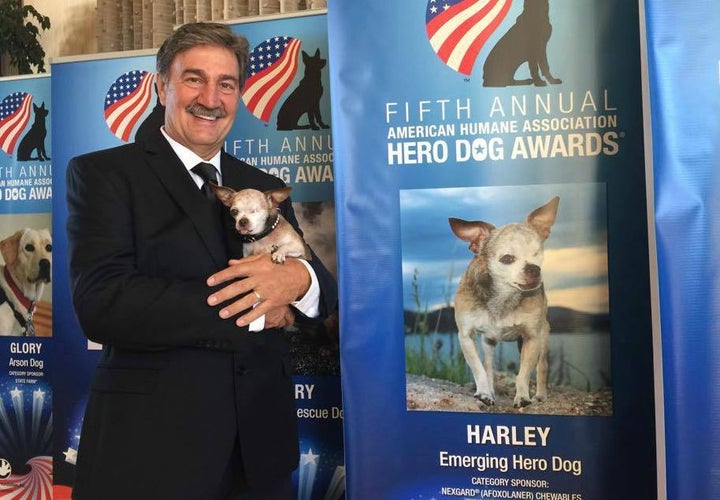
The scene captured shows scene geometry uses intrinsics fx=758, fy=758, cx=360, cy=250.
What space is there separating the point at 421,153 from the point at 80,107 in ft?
5.70

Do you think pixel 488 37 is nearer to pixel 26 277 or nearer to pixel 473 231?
pixel 473 231

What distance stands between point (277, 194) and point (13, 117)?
7.99ft

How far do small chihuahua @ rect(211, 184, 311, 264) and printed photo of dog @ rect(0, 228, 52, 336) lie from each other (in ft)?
7.31

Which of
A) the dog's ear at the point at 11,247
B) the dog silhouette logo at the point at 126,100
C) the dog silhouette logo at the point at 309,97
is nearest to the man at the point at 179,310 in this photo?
the dog silhouette logo at the point at 309,97

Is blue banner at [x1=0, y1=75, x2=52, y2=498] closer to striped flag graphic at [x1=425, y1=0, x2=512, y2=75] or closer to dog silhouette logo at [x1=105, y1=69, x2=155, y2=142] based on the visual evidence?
dog silhouette logo at [x1=105, y1=69, x2=155, y2=142]

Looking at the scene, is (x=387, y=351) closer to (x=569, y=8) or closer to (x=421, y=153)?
(x=421, y=153)

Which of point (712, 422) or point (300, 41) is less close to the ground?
point (300, 41)

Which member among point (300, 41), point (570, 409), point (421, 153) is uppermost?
point (300, 41)

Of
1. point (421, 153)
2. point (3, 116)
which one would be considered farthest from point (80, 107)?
point (421, 153)

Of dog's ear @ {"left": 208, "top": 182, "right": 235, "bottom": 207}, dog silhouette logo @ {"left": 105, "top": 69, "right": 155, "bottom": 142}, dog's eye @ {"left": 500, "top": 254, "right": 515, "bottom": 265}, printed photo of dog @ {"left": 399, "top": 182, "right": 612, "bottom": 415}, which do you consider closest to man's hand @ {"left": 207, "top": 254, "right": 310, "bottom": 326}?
dog's ear @ {"left": 208, "top": 182, "right": 235, "bottom": 207}

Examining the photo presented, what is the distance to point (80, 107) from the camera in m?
3.22

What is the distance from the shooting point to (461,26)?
2117mm

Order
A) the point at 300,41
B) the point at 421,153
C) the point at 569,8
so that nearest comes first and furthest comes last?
the point at 569,8, the point at 421,153, the point at 300,41

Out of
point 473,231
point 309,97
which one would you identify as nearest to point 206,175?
point 473,231
